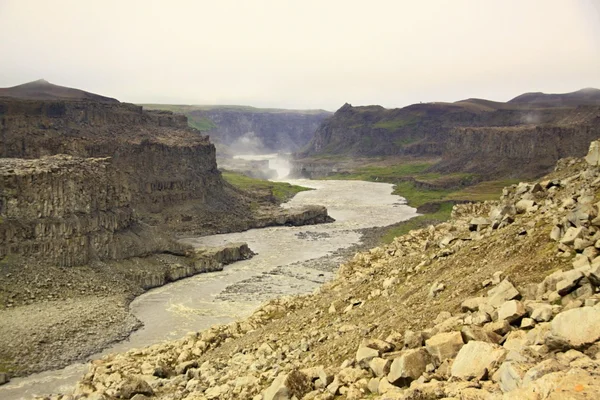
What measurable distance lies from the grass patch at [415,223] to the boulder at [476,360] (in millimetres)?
79631

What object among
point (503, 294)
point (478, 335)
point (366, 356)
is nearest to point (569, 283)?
point (503, 294)

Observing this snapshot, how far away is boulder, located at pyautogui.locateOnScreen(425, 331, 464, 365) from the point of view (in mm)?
12647

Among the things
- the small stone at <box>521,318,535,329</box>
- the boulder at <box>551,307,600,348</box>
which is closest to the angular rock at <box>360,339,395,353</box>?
the small stone at <box>521,318,535,329</box>

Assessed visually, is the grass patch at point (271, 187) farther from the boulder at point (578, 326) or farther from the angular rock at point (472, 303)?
the boulder at point (578, 326)

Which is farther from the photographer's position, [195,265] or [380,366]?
[195,265]

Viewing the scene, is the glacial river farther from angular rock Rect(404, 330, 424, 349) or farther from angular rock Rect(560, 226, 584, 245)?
angular rock Rect(560, 226, 584, 245)

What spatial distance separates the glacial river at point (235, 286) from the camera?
136ft

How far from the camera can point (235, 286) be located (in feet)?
214

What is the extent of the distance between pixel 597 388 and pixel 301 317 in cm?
1771

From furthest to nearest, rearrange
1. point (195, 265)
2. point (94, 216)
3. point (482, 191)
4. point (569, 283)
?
point (482, 191)
point (195, 265)
point (94, 216)
point (569, 283)

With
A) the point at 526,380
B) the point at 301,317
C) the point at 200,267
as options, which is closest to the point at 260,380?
the point at 301,317

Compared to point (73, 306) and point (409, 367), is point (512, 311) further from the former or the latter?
point (73, 306)

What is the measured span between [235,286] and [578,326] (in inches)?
2216

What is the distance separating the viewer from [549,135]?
16412 cm
